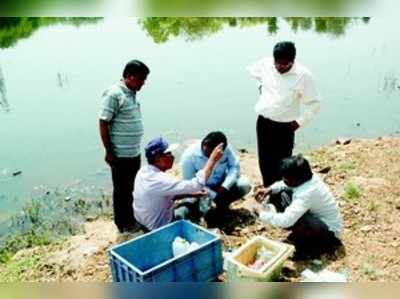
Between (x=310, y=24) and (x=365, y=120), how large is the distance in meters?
3.23

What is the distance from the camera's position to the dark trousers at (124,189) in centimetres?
330

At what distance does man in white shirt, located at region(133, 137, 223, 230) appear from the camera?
3.00m

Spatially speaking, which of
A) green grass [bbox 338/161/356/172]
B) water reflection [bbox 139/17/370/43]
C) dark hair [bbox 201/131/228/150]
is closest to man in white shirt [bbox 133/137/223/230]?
dark hair [bbox 201/131/228/150]

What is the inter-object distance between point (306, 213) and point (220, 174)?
2.41 ft

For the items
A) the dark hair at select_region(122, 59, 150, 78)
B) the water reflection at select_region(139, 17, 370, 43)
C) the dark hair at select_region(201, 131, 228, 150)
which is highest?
the water reflection at select_region(139, 17, 370, 43)

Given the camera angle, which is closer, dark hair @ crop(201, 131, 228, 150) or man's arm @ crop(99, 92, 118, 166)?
man's arm @ crop(99, 92, 118, 166)

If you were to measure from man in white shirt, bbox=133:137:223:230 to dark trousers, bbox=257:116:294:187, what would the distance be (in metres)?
0.51

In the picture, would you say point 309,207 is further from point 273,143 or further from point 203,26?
point 203,26

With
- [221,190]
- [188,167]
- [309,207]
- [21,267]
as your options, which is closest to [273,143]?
[221,190]

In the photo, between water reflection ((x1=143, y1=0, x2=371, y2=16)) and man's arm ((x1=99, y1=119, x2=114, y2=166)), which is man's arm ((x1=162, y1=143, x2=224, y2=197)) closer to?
man's arm ((x1=99, y1=119, x2=114, y2=166))

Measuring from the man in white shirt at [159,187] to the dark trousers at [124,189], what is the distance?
0.66 feet

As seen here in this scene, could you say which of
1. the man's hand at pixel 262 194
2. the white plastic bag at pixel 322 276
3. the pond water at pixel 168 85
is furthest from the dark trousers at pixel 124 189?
the pond water at pixel 168 85

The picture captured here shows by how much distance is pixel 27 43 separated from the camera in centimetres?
932

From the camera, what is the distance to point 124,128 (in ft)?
10.5
